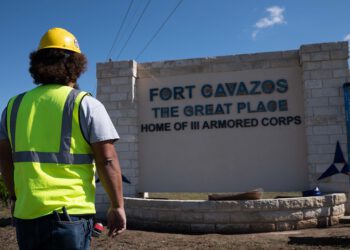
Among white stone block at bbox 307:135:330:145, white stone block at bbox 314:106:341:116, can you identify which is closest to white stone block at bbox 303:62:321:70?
white stone block at bbox 314:106:341:116

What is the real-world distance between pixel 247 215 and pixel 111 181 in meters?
5.91

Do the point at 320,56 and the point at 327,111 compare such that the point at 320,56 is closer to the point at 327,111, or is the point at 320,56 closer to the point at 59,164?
the point at 327,111

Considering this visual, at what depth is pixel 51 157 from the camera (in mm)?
2109

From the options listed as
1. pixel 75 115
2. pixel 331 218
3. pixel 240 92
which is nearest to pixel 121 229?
pixel 75 115

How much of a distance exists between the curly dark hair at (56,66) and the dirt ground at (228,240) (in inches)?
179

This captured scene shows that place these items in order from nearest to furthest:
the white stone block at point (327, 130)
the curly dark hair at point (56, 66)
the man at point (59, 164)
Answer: the man at point (59, 164), the curly dark hair at point (56, 66), the white stone block at point (327, 130)

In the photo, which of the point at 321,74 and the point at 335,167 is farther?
the point at 321,74

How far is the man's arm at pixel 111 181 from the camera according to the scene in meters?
2.14

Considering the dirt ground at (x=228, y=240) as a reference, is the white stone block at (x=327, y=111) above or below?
above

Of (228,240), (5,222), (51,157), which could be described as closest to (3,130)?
(51,157)

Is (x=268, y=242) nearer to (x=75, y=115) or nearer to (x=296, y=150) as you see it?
(x=296, y=150)

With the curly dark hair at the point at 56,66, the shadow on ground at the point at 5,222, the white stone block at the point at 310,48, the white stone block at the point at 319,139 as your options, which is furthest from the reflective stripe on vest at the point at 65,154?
the white stone block at the point at 310,48

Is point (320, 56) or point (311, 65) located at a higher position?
point (320, 56)

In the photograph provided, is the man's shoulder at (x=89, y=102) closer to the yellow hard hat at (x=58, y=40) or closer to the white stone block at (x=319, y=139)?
the yellow hard hat at (x=58, y=40)
